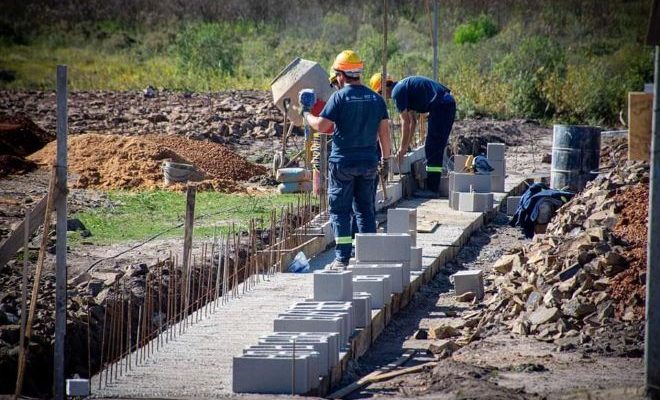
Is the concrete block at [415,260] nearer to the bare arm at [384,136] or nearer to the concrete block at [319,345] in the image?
the bare arm at [384,136]

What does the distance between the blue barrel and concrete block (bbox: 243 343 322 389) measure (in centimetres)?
950

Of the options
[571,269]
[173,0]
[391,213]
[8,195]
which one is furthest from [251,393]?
[173,0]

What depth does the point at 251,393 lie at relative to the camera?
26.1 ft

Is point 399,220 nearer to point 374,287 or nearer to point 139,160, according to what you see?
point 374,287

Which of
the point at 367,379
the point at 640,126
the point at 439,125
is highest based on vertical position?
the point at 439,125

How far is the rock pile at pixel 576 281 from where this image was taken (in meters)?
9.50

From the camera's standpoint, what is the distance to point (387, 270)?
10961mm

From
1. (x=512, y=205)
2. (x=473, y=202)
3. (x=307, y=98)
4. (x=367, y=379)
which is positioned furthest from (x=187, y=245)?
(x=512, y=205)

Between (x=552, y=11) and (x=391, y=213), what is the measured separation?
35477mm

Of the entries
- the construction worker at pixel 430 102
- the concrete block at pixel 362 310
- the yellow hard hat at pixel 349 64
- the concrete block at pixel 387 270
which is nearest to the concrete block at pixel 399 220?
the concrete block at pixel 387 270

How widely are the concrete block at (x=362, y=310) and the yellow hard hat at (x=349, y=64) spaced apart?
7.26 ft

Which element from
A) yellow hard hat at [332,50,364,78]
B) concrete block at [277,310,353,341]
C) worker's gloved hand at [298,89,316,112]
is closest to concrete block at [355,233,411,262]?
yellow hard hat at [332,50,364,78]

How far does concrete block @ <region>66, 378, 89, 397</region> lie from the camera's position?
7874mm

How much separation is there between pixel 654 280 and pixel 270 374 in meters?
2.29
